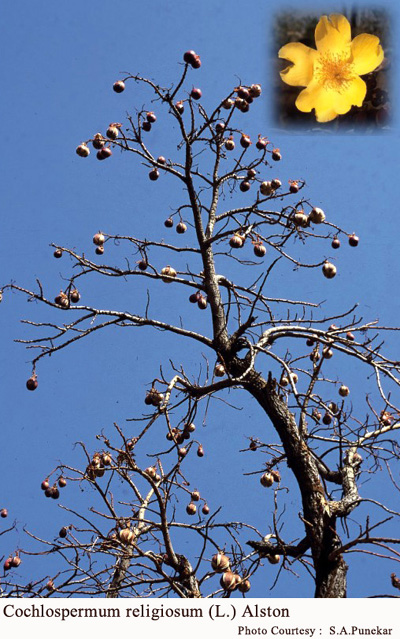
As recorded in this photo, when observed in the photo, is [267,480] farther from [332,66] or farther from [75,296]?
[332,66]

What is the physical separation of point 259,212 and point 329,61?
3.60 ft

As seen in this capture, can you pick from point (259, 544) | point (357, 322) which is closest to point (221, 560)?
point (259, 544)

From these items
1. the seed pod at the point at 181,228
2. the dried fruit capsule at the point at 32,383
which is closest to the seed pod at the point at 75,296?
the dried fruit capsule at the point at 32,383

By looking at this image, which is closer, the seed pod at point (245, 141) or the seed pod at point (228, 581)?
the seed pod at point (228, 581)

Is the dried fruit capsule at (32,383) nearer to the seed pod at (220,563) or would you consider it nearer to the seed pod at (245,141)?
the seed pod at (220,563)

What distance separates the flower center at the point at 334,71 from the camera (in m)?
4.37

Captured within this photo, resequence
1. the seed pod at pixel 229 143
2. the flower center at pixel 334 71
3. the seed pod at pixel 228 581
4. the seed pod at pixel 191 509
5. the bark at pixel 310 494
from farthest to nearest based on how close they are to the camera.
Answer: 1. the seed pod at pixel 229 143
2. the seed pod at pixel 191 509
3. the flower center at pixel 334 71
4. the bark at pixel 310 494
5. the seed pod at pixel 228 581

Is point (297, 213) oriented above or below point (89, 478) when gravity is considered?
above

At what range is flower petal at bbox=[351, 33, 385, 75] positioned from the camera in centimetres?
440

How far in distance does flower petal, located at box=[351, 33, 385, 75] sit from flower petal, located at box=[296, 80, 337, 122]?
0.26m

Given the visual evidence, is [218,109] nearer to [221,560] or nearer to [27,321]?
[27,321]

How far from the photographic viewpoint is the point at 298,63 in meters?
4.44

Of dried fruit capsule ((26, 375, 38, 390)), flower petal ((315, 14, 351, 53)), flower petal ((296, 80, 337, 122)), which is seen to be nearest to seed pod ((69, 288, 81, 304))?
dried fruit capsule ((26, 375, 38, 390))

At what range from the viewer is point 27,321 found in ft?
12.8
